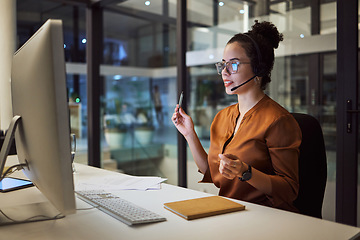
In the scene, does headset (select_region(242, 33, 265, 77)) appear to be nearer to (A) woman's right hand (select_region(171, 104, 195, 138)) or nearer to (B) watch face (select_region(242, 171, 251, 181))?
(A) woman's right hand (select_region(171, 104, 195, 138))

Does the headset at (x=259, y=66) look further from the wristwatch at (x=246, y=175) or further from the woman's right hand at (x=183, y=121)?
the wristwatch at (x=246, y=175)

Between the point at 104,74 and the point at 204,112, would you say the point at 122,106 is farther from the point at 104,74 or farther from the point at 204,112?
the point at 204,112

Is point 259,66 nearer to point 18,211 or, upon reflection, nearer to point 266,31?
point 266,31

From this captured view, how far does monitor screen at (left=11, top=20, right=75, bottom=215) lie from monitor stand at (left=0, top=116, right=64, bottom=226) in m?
0.06

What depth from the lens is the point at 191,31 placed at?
3514 mm

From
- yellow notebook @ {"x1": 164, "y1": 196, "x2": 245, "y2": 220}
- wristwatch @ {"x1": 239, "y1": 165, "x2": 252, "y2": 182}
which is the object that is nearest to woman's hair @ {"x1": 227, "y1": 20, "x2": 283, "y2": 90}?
wristwatch @ {"x1": 239, "y1": 165, "x2": 252, "y2": 182}

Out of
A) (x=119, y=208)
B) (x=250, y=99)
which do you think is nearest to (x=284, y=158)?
(x=250, y=99)

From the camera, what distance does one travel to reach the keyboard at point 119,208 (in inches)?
41.0

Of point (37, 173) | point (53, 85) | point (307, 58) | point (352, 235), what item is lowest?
point (352, 235)

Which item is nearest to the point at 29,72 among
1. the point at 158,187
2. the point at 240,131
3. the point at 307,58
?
the point at 158,187

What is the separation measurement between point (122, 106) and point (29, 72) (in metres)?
4.90

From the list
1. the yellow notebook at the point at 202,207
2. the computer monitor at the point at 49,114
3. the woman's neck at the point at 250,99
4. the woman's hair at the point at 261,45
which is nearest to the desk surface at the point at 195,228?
the yellow notebook at the point at 202,207

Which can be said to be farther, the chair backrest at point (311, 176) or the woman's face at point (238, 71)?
the woman's face at point (238, 71)

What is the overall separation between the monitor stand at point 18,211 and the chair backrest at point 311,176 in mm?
964
